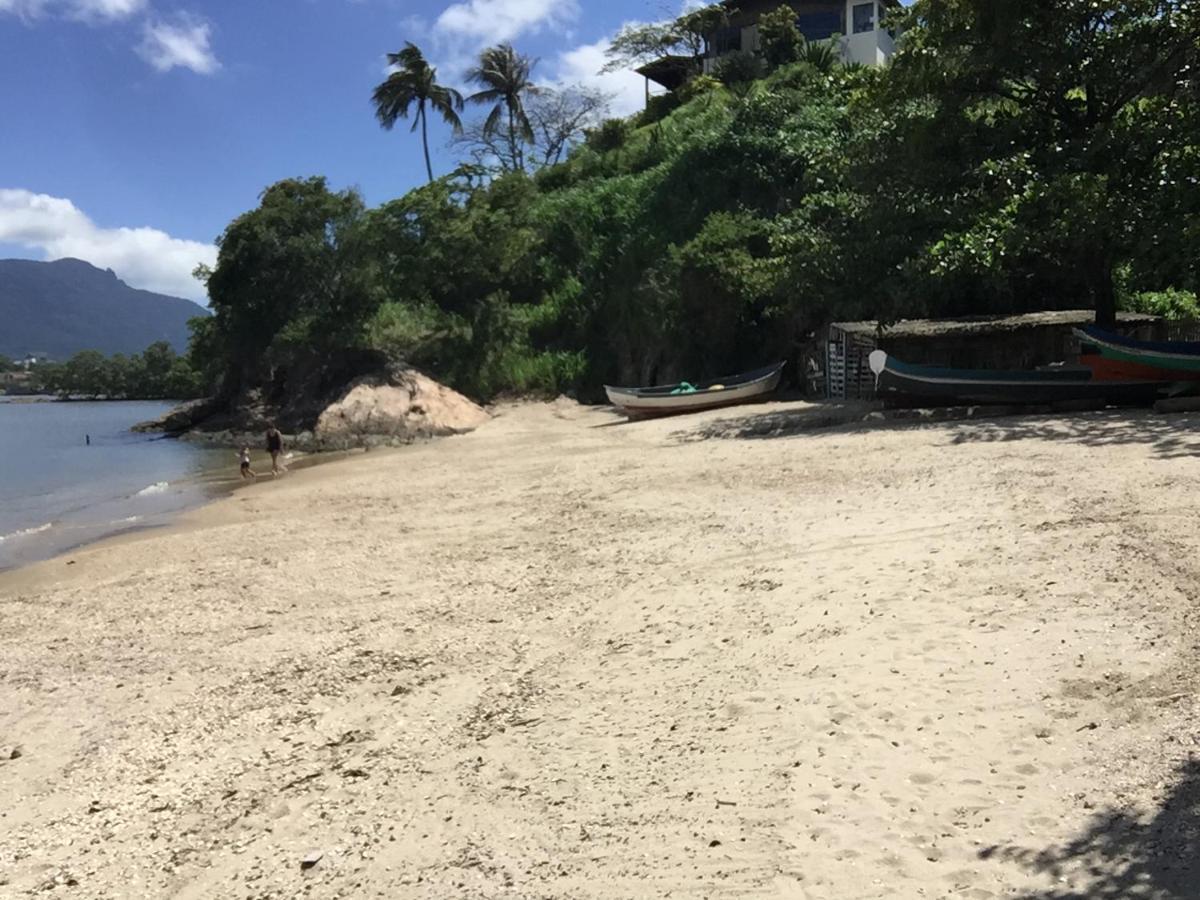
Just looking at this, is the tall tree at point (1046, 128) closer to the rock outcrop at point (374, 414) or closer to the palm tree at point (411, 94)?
the rock outcrop at point (374, 414)

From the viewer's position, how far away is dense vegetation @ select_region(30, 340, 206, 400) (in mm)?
95375

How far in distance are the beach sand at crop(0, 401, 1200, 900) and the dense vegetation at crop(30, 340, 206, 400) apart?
8940cm

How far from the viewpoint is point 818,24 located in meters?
45.6

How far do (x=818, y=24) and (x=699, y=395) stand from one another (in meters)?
31.7

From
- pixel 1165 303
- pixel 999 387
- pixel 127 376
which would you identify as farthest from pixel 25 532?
pixel 127 376

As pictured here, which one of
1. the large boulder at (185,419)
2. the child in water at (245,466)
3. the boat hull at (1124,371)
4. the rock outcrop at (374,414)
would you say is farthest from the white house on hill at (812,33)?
the child in water at (245,466)

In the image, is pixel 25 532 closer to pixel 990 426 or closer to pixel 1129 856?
pixel 990 426

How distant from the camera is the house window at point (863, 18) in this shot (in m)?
42.8

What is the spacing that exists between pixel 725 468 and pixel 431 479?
6.37m

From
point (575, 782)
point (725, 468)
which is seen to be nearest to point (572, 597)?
point (575, 782)

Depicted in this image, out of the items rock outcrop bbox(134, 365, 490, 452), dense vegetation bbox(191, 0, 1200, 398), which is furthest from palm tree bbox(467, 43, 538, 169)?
rock outcrop bbox(134, 365, 490, 452)

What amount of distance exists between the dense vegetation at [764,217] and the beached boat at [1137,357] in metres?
1.35

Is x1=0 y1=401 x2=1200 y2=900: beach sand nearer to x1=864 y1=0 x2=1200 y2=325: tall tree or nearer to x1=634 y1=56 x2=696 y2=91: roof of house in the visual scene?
x1=864 y1=0 x2=1200 y2=325: tall tree

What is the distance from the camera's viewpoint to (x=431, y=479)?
16.9 metres
